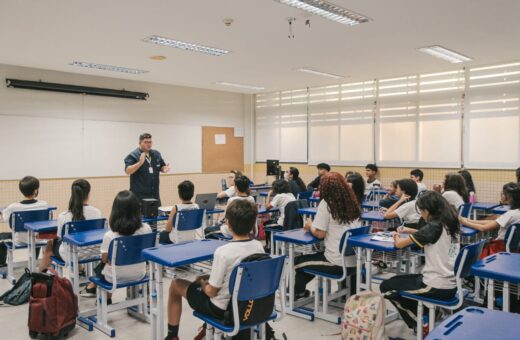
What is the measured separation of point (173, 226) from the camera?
4.69m

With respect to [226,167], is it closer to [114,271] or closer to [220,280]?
[114,271]

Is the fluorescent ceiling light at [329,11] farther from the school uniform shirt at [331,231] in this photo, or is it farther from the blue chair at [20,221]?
the blue chair at [20,221]

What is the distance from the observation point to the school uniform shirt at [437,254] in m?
2.88

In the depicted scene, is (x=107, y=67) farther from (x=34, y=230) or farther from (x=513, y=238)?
(x=513, y=238)

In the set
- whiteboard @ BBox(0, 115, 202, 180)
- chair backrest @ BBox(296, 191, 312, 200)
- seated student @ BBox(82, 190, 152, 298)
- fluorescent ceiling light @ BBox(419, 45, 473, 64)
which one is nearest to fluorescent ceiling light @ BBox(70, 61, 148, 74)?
whiteboard @ BBox(0, 115, 202, 180)

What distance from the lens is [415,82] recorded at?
8.26 m

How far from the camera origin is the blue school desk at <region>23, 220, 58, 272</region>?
4062 millimetres

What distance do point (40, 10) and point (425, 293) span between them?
178 inches

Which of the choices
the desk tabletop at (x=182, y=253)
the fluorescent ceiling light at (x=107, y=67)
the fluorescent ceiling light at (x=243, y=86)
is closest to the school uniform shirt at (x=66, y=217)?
the desk tabletop at (x=182, y=253)

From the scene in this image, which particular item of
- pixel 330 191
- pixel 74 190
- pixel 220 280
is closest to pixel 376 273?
pixel 330 191

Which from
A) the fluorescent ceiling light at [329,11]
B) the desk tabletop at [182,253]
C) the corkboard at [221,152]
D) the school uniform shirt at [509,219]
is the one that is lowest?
the desk tabletop at [182,253]

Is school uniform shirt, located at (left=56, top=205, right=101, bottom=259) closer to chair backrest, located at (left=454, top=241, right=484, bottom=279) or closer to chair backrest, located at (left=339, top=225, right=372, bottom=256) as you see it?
chair backrest, located at (left=339, top=225, right=372, bottom=256)

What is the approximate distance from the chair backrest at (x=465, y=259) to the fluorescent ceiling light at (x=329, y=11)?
2709 millimetres

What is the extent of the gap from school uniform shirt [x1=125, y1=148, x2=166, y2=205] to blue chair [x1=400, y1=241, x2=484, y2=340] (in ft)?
12.9
